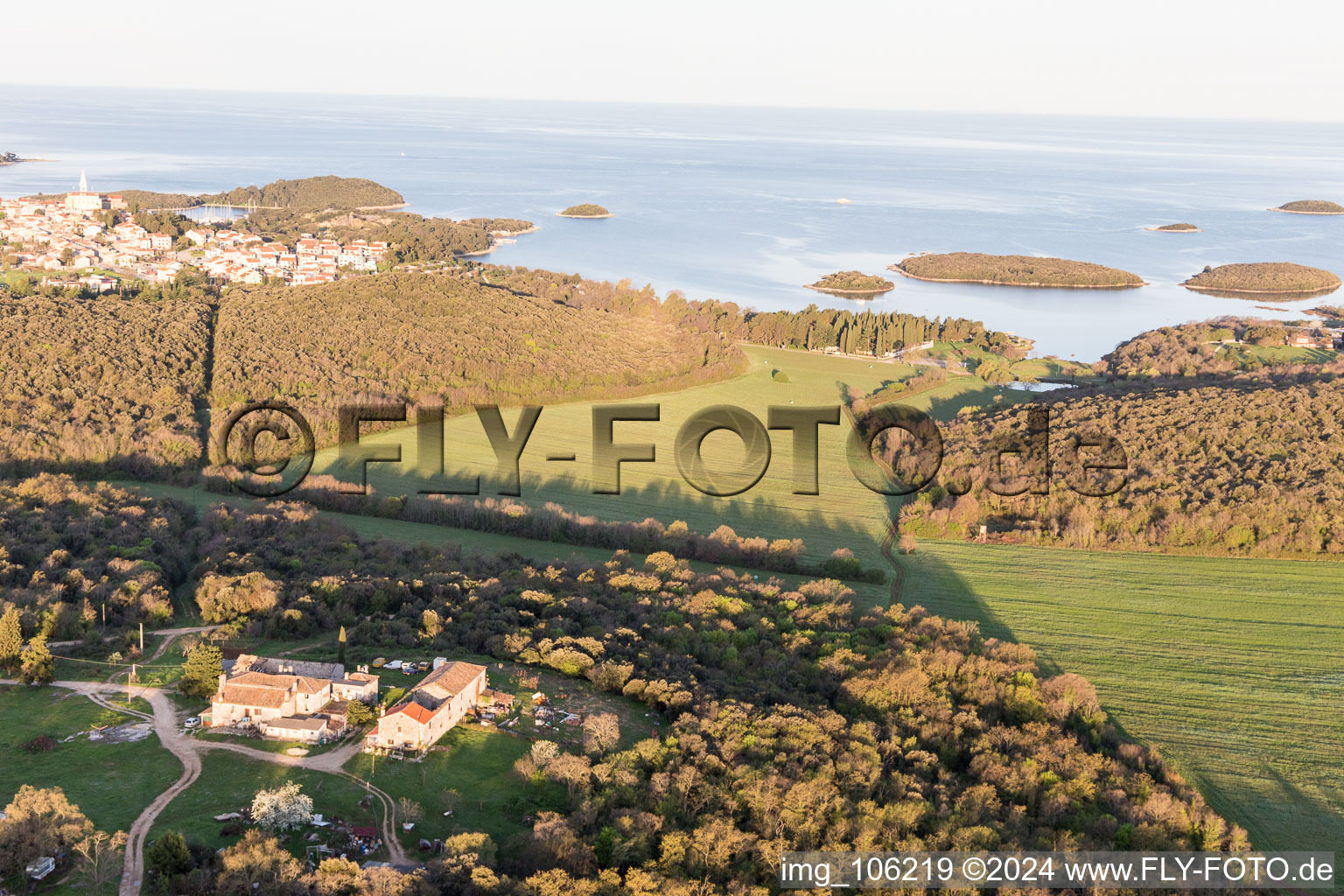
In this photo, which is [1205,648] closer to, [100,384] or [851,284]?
[100,384]


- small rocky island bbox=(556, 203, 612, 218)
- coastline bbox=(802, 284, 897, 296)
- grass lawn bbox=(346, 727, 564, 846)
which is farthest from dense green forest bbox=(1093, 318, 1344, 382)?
small rocky island bbox=(556, 203, 612, 218)

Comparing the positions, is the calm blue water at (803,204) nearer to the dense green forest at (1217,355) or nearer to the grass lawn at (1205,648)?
the dense green forest at (1217,355)

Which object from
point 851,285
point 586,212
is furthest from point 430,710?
point 586,212

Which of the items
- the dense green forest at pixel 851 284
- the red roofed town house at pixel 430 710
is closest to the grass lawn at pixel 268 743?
the red roofed town house at pixel 430 710

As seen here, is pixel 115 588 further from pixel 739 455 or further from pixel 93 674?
pixel 739 455

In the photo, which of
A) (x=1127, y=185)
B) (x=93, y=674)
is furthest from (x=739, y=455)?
(x=1127, y=185)

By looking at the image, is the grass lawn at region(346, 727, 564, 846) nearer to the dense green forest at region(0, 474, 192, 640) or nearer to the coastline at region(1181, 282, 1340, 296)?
the dense green forest at region(0, 474, 192, 640)
